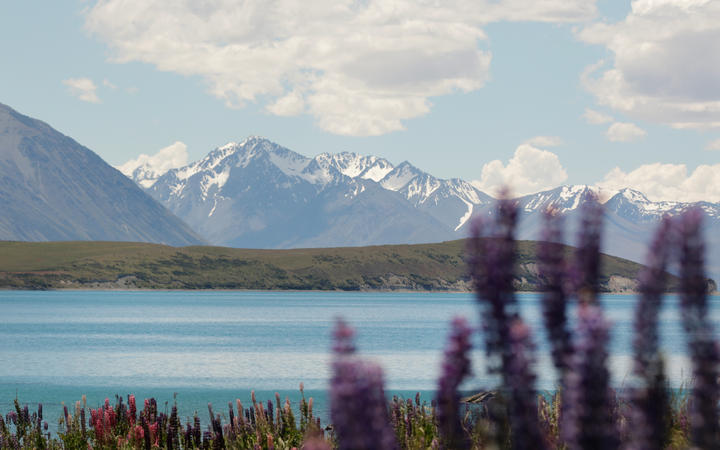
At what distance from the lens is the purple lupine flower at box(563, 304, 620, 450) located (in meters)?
2.73

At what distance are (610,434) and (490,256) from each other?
34.8 inches

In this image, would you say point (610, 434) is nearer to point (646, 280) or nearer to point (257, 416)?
point (646, 280)

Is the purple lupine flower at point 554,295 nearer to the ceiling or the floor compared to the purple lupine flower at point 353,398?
nearer to the ceiling

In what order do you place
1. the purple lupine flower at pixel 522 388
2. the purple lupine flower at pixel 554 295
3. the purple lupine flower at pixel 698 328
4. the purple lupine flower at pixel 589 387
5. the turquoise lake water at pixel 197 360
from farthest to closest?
the turquoise lake water at pixel 197 360
the purple lupine flower at pixel 554 295
the purple lupine flower at pixel 698 328
the purple lupine flower at pixel 522 388
the purple lupine flower at pixel 589 387

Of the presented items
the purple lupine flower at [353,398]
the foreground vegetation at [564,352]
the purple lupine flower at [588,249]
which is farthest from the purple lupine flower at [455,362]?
the purple lupine flower at [588,249]

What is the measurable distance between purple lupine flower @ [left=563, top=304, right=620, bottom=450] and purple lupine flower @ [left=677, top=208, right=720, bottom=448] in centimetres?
90

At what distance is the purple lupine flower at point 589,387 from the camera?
2.73 metres

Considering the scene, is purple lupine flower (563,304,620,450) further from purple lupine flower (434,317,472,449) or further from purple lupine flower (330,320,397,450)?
purple lupine flower (330,320,397,450)

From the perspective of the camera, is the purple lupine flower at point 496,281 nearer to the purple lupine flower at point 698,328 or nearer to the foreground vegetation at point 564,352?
the foreground vegetation at point 564,352

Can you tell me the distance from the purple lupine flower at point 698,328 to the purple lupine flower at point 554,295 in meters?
0.50

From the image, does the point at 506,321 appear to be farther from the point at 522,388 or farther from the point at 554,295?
the point at 554,295

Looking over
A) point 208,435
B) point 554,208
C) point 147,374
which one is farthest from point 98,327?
point 554,208

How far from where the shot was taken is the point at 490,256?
341cm

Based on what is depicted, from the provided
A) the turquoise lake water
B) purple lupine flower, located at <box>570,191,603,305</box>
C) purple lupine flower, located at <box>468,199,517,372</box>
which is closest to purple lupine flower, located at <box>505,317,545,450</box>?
purple lupine flower, located at <box>468,199,517,372</box>
